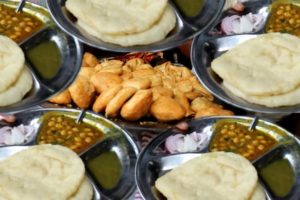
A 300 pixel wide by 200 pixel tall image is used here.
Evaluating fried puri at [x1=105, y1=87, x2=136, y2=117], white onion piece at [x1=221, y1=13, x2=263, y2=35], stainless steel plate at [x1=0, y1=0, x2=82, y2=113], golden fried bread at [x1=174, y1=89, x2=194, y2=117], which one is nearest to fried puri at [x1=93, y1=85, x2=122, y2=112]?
fried puri at [x1=105, y1=87, x2=136, y2=117]

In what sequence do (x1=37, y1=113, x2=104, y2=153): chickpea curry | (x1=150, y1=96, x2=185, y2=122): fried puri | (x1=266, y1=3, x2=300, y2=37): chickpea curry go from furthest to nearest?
(x1=266, y1=3, x2=300, y2=37): chickpea curry → (x1=150, y1=96, x2=185, y2=122): fried puri → (x1=37, y1=113, x2=104, y2=153): chickpea curry

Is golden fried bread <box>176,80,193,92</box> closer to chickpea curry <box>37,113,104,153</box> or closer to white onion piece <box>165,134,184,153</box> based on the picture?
white onion piece <box>165,134,184,153</box>

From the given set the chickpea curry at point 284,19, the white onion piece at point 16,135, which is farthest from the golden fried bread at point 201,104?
the white onion piece at point 16,135

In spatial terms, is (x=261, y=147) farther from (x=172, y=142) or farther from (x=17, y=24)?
(x=17, y=24)

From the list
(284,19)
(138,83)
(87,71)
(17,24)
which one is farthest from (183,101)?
(17,24)

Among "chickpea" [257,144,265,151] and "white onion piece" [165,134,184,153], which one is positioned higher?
"chickpea" [257,144,265,151]

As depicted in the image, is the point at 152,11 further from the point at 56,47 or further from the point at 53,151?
the point at 53,151

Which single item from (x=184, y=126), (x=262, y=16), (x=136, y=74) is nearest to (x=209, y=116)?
(x=184, y=126)
